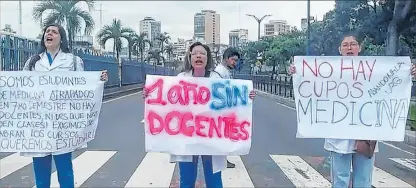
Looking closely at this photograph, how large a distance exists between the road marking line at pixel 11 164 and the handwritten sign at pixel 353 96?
4.26m

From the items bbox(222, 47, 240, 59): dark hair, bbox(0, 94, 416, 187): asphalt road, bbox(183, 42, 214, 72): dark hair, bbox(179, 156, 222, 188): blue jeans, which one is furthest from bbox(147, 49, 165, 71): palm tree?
bbox(179, 156, 222, 188): blue jeans

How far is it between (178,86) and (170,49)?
73171mm

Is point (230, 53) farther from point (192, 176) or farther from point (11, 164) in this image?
point (11, 164)

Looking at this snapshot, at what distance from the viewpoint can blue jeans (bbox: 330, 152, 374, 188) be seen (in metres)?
4.38

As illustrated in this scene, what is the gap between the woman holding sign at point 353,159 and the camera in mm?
4383

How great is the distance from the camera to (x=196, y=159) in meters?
4.59

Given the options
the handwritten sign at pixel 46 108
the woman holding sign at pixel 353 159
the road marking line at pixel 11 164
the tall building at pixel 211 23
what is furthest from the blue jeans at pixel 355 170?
the tall building at pixel 211 23

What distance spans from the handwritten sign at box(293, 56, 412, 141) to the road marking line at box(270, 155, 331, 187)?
2.02 m

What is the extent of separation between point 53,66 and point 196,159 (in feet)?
4.96

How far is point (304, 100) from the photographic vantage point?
4723mm

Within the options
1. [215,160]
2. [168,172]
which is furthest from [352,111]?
[168,172]

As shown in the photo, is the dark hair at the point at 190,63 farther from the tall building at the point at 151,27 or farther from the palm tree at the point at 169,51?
the palm tree at the point at 169,51

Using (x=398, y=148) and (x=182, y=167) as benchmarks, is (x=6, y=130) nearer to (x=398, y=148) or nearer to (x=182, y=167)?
(x=182, y=167)

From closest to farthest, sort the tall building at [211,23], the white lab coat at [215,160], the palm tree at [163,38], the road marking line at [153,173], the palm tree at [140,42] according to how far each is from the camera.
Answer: the white lab coat at [215,160] < the road marking line at [153,173] < the tall building at [211,23] < the palm tree at [140,42] < the palm tree at [163,38]
